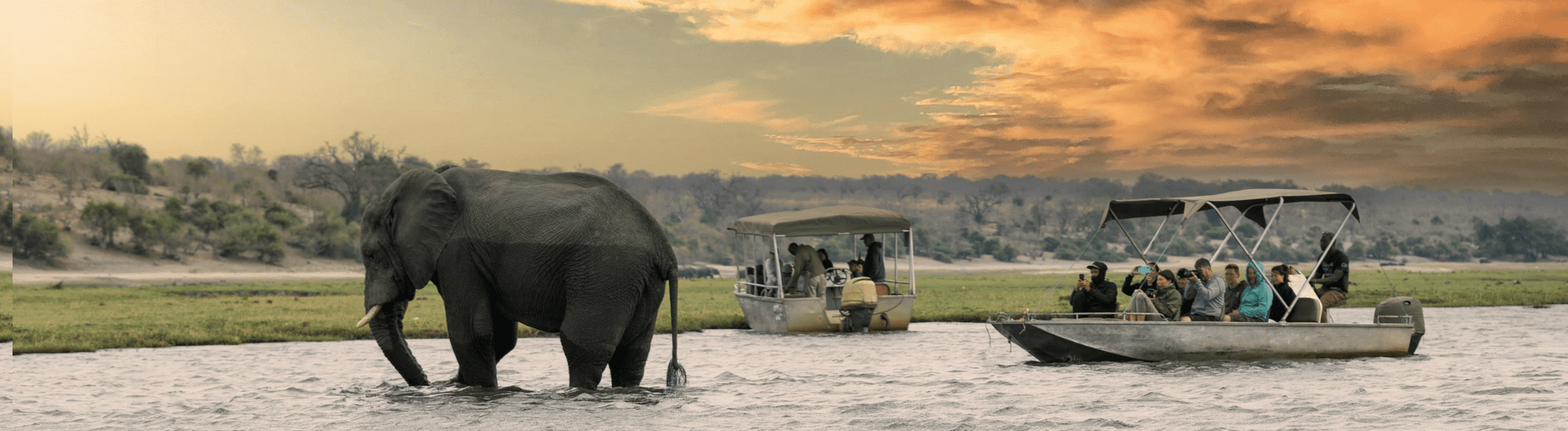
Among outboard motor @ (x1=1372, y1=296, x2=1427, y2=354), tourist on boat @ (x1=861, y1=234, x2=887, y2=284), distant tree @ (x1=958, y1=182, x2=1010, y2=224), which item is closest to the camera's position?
outboard motor @ (x1=1372, y1=296, x2=1427, y2=354)

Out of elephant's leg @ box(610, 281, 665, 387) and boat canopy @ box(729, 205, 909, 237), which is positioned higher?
boat canopy @ box(729, 205, 909, 237)

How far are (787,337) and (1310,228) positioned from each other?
14013 centimetres

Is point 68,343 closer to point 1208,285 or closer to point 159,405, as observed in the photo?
point 159,405

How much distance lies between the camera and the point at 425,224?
11266 millimetres

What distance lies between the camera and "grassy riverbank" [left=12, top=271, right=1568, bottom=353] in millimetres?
20594

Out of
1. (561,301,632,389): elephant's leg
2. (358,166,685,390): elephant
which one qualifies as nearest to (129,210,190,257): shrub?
(358,166,685,390): elephant

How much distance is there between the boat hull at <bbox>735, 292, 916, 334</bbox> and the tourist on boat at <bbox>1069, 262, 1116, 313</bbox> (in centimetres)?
578

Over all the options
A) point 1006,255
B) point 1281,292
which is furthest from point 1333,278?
point 1006,255

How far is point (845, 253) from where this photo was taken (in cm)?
12075

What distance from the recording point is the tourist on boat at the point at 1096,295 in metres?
16.7

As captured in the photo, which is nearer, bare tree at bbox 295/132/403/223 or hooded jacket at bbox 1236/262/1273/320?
hooded jacket at bbox 1236/262/1273/320

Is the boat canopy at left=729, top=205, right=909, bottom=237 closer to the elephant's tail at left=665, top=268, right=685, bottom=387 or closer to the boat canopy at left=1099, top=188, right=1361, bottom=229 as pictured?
the boat canopy at left=1099, top=188, right=1361, bottom=229

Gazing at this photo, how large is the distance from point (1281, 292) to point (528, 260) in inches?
417

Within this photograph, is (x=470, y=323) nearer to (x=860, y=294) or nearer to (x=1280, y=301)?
(x=1280, y=301)
